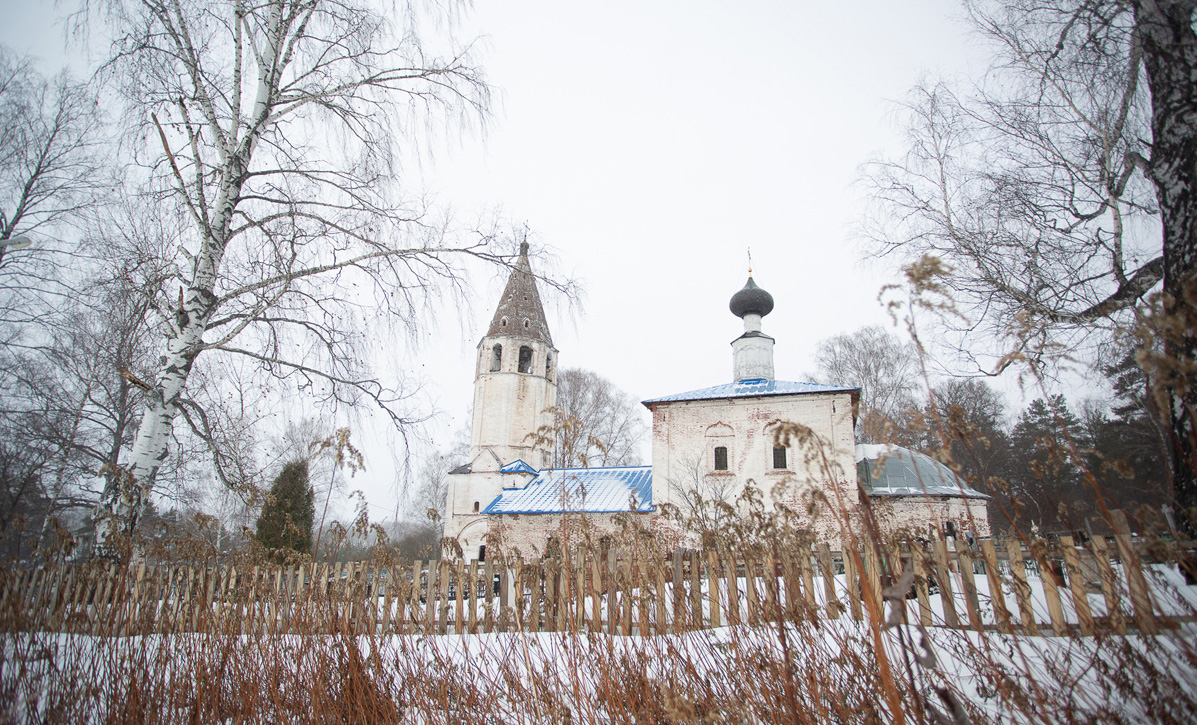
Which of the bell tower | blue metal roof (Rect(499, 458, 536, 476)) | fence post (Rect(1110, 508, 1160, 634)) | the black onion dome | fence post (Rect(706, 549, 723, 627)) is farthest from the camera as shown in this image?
the bell tower

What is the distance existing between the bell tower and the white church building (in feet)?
0.17

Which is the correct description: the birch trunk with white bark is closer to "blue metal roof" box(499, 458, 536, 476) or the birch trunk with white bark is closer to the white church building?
the white church building

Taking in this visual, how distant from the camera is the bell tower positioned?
2689 centimetres

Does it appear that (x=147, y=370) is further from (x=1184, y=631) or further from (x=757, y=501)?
(x=1184, y=631)

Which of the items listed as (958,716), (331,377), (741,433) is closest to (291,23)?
(331,377)

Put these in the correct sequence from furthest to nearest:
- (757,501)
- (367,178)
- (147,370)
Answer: (147,370) → (367,178) → (757,501)

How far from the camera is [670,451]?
21.9 metres

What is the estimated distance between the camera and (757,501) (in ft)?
13.1

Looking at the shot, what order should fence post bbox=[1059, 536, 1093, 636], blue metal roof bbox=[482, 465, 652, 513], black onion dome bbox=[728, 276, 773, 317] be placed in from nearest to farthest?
fence post bbox=[1059, 536, 1093, 636], blue metal roof bbox=[482, 465, 652, 513], black onion dome bbox=[728, 276, 773, 317]

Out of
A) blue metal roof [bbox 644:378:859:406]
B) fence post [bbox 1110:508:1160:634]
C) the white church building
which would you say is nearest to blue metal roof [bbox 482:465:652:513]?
the white church building

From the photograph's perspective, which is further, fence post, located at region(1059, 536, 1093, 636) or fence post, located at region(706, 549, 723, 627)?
fence post, located at region(706, 549, 723, 627)

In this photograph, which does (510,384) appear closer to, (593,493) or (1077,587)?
(593,493)

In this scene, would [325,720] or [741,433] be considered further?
[741,433]

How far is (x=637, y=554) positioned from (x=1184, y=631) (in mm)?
2189
